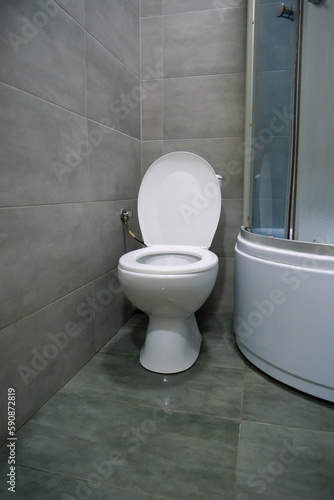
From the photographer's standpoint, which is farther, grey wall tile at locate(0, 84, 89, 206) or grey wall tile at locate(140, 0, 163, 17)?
grey wall tile at locate(140, 0, 163, 17)

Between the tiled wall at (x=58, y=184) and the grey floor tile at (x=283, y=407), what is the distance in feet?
2.22

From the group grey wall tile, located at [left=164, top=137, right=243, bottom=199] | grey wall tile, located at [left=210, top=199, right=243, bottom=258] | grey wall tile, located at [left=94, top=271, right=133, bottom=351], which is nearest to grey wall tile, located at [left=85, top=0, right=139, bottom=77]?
grey wall tile, located at [left=164, top=137, right=243, bottom=199]

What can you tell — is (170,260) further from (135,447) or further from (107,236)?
(135,447)

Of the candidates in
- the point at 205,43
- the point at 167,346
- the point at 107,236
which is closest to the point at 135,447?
the point at 167,346

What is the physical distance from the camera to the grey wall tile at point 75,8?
1.17 m

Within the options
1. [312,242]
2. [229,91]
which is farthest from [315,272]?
[229,91]

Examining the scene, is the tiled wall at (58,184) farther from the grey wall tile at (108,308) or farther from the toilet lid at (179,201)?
the toilet lid at (179,201)

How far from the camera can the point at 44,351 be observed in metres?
1.12

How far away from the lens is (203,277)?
121cm

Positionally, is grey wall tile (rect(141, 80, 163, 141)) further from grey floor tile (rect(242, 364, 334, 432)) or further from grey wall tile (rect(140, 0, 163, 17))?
grey floor tile (rect(242, 364, 334, 432))

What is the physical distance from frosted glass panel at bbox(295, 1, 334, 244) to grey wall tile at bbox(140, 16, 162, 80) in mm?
895

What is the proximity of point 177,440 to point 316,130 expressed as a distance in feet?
3.62

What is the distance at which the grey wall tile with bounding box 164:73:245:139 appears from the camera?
5.86ft

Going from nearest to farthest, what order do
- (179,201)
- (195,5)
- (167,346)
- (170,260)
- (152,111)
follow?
(167,346), (170,260), (179,201), (195,5), (152,111)
